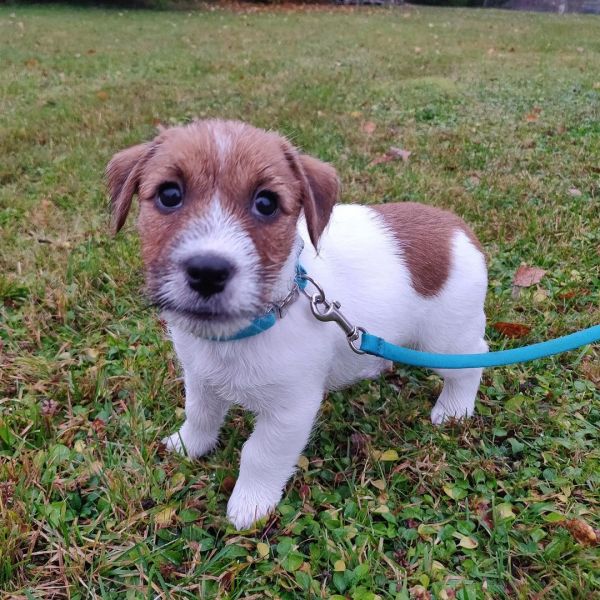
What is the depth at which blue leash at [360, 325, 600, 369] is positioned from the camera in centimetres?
252

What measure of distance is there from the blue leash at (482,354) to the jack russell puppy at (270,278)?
0.80 feet

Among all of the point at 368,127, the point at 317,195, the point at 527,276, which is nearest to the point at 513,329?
Result: the point at 527,276

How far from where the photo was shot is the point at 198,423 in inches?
122

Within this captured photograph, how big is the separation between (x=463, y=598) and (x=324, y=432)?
Result: 118 cm

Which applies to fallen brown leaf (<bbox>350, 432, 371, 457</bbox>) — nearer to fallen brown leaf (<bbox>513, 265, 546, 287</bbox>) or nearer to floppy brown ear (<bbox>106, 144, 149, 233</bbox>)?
floppy brown ear (<bbox>106, 144, 149, 233</bbox>)

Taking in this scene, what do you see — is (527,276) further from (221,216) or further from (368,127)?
(368,127)

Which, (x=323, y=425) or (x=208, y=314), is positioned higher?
(x=208, y=314)

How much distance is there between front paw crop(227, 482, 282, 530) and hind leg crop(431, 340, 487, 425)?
3.88 ft

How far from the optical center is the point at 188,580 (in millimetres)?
2533

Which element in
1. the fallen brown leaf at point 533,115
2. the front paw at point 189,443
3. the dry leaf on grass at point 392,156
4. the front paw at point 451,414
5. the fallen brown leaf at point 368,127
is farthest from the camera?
the fallen brown leaf at point 533,115

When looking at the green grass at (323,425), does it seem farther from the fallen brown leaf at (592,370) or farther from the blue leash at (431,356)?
the blue leash at (431,356)

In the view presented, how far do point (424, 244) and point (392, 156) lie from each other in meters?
4.17

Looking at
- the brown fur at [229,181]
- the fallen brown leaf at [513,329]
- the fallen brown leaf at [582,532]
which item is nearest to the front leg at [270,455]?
the brown fur at [229,181]

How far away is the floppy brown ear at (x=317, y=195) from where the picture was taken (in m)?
2.56
